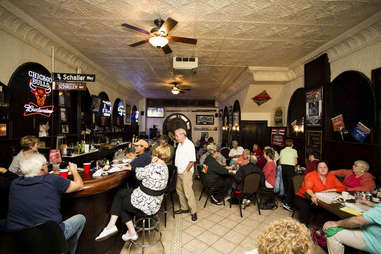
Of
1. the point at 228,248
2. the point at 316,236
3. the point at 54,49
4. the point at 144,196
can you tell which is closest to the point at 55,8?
the point at 54,49

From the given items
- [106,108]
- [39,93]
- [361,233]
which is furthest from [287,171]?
[106,108]

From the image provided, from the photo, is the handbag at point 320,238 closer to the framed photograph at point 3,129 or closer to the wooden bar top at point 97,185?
the wooden bar top at point 97,185

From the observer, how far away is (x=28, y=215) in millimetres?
1595

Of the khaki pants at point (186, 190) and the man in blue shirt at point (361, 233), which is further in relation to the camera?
the khaki pants at point (186, 190)

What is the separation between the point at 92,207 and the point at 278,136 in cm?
600

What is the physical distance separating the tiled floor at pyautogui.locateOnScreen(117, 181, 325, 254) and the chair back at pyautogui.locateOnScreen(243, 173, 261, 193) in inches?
21.6

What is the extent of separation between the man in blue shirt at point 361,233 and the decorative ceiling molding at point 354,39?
10.1 feet

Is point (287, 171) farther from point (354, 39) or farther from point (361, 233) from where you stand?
point (354, 39)

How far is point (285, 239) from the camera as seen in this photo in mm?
953

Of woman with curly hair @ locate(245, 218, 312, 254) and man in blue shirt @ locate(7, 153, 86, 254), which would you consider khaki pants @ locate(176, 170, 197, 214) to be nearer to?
man in blue shirt @ locate(7, 153, 86, 254)

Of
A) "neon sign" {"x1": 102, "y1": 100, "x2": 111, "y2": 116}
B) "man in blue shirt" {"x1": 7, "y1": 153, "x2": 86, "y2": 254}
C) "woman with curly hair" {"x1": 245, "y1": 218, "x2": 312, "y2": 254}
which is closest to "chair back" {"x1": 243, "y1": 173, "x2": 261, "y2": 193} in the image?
"woman with curly hair" {"x1": 245, "y1": 218, "x2": 312, "y2": 254}

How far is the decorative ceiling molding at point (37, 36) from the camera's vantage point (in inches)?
114

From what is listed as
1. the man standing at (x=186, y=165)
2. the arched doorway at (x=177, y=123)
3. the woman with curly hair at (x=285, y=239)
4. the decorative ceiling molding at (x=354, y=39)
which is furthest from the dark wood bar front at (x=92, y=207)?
the arched doorway at (x=177, y=123)

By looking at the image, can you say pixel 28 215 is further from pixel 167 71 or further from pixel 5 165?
pixel 167 71
